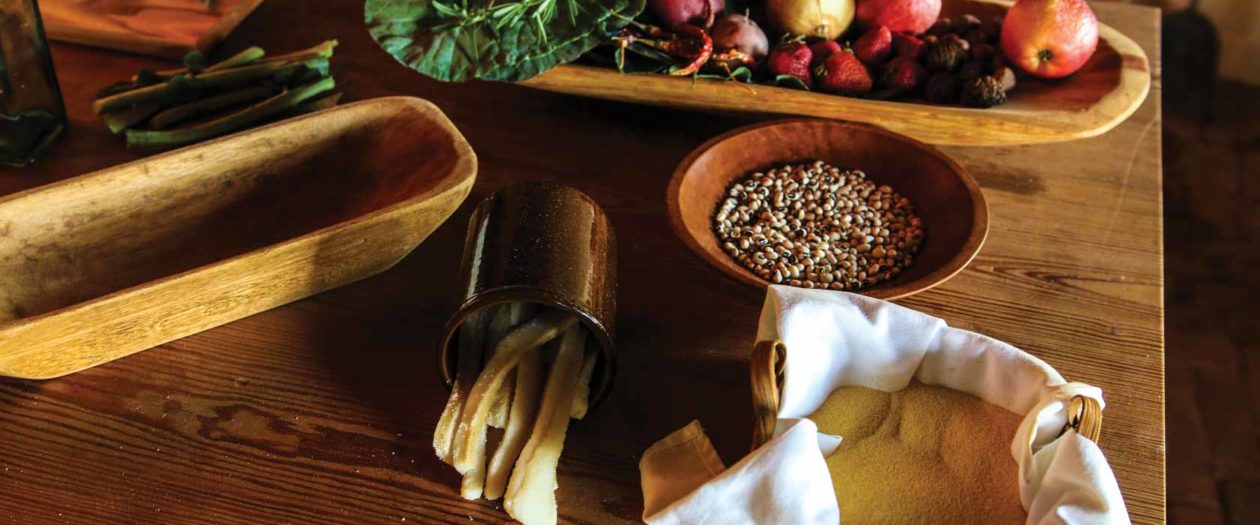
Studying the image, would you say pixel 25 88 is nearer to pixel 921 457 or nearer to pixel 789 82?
pixel 789 82

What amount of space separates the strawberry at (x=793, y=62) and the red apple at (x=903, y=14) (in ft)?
0.38

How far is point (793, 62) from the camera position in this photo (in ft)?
3.47

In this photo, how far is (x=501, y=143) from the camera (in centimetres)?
110

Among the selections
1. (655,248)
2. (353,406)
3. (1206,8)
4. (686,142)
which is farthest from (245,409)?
(1206,8)

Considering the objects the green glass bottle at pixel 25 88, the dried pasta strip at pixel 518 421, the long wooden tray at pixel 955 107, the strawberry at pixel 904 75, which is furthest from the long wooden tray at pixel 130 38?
the strawberry at pixel 904 75

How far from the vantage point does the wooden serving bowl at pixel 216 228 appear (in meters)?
0.78

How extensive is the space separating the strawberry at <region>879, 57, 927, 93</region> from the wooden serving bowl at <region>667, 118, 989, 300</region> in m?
0.09

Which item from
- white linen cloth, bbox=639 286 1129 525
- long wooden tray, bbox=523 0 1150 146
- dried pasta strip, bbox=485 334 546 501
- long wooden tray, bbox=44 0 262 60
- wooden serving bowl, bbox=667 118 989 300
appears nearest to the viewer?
white linen cloth, bbox=639 286 1129 525

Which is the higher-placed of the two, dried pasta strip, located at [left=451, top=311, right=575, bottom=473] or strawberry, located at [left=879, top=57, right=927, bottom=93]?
strawberry, located at [left=879, top=57, right=927, bottom=93]

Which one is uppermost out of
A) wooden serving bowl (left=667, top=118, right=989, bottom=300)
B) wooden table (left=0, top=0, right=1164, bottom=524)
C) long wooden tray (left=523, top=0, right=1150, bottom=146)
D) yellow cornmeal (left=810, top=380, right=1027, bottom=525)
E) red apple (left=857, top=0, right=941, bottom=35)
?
red apple (left=857, top=0, right=941, bottom=35)

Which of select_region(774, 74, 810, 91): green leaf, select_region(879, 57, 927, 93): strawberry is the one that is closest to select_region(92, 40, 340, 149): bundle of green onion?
select_region(774, 74, 810, 91): green leaf

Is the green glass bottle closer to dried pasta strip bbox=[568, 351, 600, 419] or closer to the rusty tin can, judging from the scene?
the rusty tin can

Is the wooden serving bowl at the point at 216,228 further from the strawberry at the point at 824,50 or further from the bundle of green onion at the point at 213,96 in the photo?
the strawberry at the point at 824,50

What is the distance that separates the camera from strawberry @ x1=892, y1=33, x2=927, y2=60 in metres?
1.09
